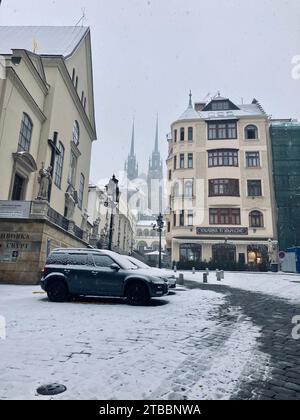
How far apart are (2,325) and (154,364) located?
3.55m

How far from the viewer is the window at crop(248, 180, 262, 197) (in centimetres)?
3825

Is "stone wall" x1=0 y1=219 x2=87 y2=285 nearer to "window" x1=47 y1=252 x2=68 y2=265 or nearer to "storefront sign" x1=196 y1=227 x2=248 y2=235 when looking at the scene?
"window" x1=47 y1=252 x2=68 y2=265

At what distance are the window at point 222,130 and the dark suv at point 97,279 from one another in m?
34.6

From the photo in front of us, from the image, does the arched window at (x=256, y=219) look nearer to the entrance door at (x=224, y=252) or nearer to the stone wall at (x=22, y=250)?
the entrance door at (x=224, y=252)

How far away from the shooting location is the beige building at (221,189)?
36.7 meters

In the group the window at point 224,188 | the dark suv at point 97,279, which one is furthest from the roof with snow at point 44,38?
the window at point 224,188

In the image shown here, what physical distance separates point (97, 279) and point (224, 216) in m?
31.0

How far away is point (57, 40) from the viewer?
2808 centimetres

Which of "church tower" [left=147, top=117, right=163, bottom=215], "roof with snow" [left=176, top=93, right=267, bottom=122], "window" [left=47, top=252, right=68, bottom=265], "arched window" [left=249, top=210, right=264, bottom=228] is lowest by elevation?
"window" [left=47, top=252, right=68, bottom=265]

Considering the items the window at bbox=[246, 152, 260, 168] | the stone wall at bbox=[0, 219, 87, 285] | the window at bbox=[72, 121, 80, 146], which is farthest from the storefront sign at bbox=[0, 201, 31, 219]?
the window at bbox=[246, 152, 260, 168]

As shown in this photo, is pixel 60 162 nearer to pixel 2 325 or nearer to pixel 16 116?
pixel 16 116

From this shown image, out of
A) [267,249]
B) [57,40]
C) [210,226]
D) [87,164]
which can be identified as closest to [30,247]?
[87,164]

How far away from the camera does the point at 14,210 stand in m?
14.5

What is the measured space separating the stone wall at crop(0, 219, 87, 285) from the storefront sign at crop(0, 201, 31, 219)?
22cm
